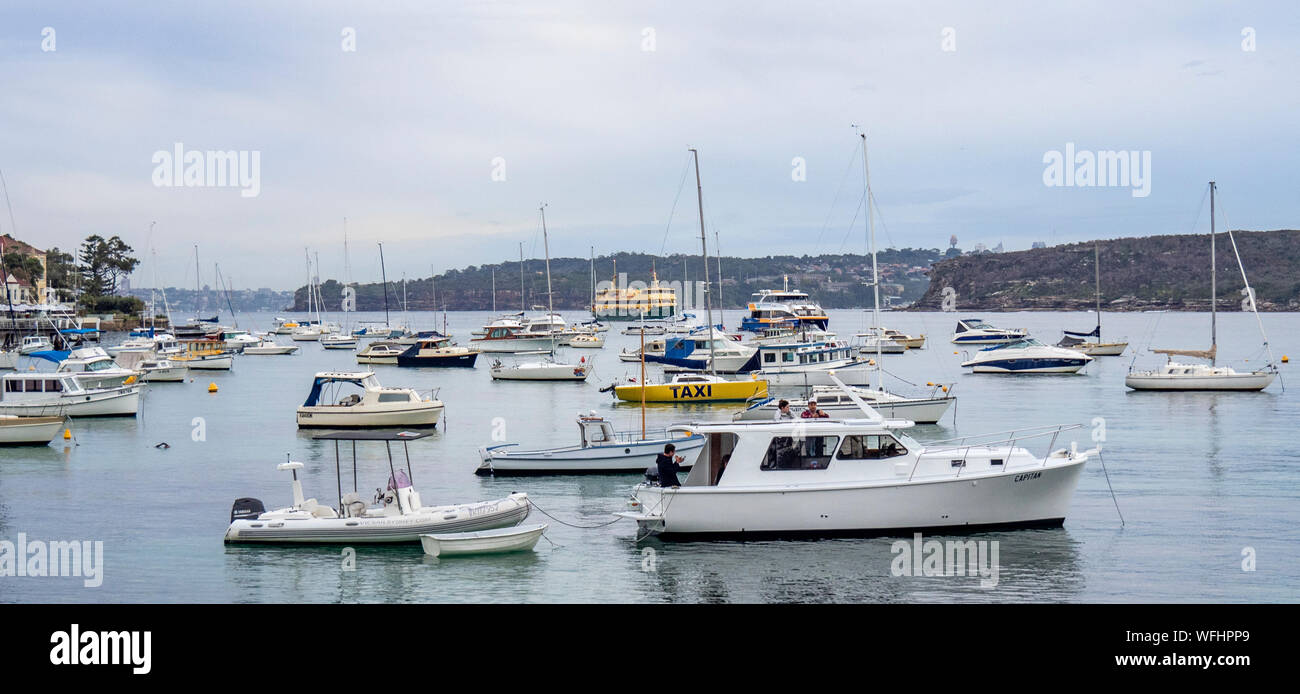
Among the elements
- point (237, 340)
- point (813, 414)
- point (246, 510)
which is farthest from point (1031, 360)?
point (237, 340)

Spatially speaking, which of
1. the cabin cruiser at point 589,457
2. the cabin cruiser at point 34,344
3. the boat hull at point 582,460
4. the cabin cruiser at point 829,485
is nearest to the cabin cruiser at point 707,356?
the cabin cruiser at point 589,457

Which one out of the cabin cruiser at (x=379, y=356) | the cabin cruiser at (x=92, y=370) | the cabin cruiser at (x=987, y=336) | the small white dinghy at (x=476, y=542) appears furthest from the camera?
the cabin cruiser at (x=987, y=336)

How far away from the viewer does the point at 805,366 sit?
61094 millimetres

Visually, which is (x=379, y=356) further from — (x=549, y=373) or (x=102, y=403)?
(x=102, y=403)

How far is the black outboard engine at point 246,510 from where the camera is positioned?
910 inches

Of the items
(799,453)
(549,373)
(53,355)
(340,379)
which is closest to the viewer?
(799,453)

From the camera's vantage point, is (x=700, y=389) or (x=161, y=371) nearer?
(x=700, y=389)

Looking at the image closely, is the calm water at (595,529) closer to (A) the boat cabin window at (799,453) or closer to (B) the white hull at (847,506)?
(B) the white hull at (847,506)

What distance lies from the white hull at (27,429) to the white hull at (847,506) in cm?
2679

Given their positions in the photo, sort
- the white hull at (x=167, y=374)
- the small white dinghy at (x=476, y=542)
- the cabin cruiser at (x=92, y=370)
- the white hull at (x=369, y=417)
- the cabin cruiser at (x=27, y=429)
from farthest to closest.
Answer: the white hull at (x=167, y=374), the cabin cruiser at (x=92, y=370), the white hull at (x=369, y=417), the cabin cruiser at (x=27, y=429), the small white dinghy at (x=476, y=542)

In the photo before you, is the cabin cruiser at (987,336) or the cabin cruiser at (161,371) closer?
the cabin cruiser at (161,371)

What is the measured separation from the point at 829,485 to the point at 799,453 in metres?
0.87
